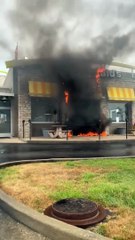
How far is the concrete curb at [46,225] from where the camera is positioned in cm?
350

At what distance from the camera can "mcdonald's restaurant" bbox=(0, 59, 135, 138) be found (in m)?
22.1

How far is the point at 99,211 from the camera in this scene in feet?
14.6

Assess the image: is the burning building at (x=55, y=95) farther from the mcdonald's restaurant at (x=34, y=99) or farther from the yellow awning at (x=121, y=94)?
the yellow awning at (x=121, y=94)

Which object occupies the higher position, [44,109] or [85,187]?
[44,109]

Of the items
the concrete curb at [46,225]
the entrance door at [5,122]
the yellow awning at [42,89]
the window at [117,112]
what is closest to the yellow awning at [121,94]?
the window at [117,112]

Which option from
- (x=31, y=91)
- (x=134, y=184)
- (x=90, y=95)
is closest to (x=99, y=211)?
(x=134, y=184)

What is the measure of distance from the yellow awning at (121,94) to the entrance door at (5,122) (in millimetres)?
7895

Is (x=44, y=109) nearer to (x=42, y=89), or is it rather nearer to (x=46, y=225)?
(x=42, y=89)

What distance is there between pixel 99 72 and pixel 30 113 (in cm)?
637

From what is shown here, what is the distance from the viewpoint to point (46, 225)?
12.5 feet

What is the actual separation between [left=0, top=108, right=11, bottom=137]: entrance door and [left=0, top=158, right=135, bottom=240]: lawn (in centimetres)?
1465

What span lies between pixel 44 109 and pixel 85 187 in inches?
699

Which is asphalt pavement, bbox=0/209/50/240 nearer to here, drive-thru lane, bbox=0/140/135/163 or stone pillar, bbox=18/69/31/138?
drive-thru lane, bbox=0/140/135/163

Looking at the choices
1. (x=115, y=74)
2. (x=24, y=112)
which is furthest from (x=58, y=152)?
(x=115, y=74)
